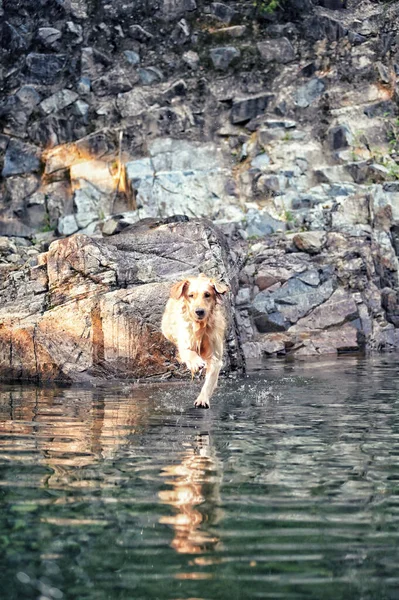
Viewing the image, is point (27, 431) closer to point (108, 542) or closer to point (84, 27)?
point (108, 542)

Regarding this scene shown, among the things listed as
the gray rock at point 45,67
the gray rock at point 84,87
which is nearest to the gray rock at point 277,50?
the gray rock at point 84,87

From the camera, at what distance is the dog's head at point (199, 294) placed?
32.2ft

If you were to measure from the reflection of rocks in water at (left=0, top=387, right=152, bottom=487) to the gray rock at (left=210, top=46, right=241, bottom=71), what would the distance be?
25.9 metres

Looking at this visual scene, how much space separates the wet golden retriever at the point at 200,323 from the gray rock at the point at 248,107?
79.4ft

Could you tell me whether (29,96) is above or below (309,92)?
above

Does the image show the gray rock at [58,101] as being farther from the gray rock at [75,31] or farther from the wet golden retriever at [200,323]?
the wet golden retriever at [200,323]

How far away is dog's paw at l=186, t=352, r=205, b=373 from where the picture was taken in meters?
9.48

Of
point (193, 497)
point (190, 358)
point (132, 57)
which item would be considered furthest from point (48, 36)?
point (193, 497)

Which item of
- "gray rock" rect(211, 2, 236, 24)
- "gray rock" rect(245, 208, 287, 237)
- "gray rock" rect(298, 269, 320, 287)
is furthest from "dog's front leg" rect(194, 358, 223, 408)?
"gray rock" rect(211, 2, 236, 24)

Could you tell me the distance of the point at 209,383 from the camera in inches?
372

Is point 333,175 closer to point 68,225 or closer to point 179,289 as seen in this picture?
point 68,225

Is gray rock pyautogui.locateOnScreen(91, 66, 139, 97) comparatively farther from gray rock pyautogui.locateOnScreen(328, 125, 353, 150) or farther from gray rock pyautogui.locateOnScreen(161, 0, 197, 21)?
gray rock pyautogui.locateOnScreen(328, 125, 353, 150)

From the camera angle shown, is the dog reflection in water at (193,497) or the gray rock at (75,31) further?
the gray rock at (75,31)

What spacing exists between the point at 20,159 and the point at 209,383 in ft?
84.1
